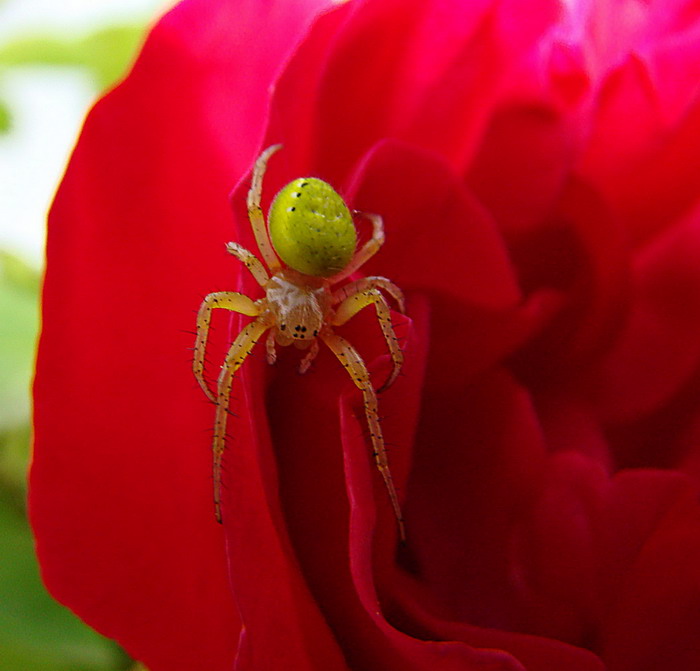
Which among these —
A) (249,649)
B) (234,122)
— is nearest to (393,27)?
(234,122)

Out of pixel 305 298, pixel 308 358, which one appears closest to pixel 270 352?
pixel 308 358

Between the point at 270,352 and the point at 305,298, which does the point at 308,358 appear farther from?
the point at 305,298

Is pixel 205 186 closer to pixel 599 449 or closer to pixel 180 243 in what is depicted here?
pixel 180 243

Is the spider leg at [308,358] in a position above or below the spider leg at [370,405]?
above

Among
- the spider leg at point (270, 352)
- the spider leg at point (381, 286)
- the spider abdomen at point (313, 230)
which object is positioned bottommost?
the spider leg at point (270, 352)

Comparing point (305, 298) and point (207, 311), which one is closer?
point (207, 311)

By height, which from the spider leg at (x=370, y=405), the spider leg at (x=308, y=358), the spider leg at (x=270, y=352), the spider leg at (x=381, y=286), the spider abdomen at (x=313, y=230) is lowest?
the spider leg at (x=370, y=405)
